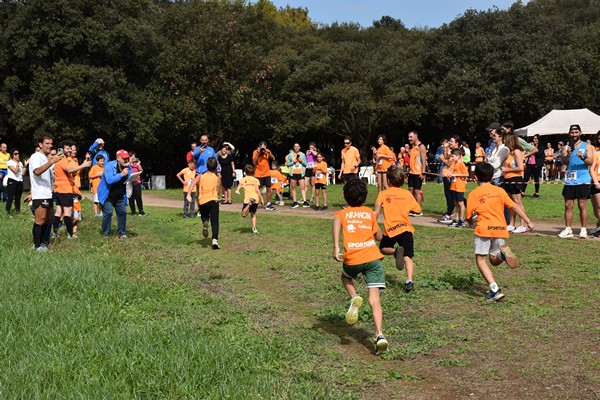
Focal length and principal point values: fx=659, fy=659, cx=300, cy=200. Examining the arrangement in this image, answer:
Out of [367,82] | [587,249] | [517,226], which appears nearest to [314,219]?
[517,226]

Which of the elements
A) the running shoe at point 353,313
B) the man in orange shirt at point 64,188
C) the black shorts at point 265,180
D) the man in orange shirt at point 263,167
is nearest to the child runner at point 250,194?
the man in orange shirt at point 64,188

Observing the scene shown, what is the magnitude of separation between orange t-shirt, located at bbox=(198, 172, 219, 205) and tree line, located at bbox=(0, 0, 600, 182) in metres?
20.4

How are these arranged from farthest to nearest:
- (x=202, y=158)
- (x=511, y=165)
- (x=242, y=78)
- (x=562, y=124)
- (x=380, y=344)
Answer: (x=242, y=78) < (x=562, y=124) < (x=202, y=158) < (x=511, y=165) < (x=380, y=344)

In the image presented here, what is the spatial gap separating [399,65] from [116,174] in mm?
29471

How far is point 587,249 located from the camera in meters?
10.7

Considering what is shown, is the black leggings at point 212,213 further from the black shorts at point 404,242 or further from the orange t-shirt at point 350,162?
the orange t-shirt at point 350,162

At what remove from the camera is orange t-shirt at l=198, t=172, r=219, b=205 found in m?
12.2

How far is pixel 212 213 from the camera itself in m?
12.1

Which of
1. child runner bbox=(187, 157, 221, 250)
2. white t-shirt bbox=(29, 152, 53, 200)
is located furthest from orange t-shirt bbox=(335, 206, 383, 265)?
white t-shirt bbox=(29, 152, 53, 200)

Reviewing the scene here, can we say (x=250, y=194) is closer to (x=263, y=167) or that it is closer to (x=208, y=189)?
(x=208, y=189)

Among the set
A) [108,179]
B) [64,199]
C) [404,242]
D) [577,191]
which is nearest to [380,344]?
[404,242]

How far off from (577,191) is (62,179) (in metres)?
9.54

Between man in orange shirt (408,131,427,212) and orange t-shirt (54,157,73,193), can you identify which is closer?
orange t-shirt (54,157,73,193)

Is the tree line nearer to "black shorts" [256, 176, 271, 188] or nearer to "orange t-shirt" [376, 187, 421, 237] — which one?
"black shorts" [256, 176, 271, 188]
